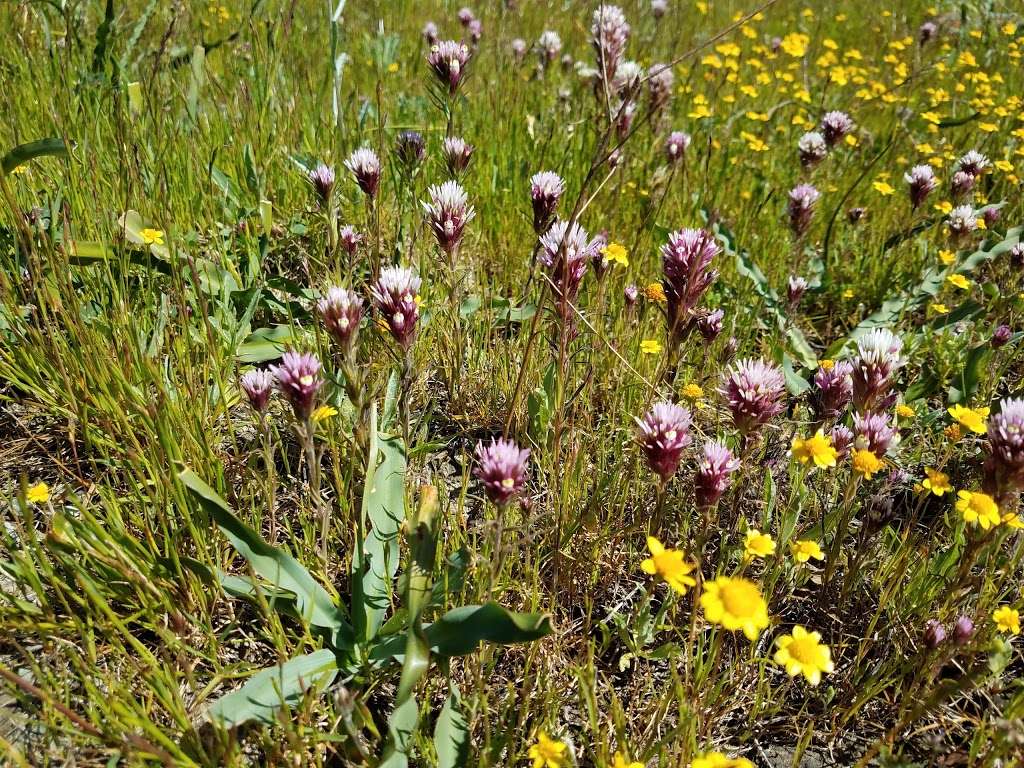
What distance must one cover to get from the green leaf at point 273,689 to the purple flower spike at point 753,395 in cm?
108

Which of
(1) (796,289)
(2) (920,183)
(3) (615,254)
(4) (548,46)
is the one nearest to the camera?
(3) (615,254)

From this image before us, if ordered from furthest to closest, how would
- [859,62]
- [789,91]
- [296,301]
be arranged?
[859,62]
[789,91]
[296,301]

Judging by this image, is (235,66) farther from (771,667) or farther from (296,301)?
(771,667)

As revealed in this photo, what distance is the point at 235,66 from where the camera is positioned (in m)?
3.57

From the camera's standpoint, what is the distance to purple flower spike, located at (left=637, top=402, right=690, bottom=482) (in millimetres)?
1575

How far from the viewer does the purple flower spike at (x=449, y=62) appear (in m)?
2.43

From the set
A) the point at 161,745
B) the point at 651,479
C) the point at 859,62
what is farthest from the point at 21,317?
the point at 859,62

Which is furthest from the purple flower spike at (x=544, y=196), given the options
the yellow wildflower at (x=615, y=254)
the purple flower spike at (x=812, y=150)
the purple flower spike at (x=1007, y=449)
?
the purple flower spike at (x=812, y=150)

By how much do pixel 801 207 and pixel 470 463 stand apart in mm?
1656

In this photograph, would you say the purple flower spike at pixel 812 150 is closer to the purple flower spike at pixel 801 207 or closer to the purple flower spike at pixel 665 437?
the purple flower spike at pixel 801 207

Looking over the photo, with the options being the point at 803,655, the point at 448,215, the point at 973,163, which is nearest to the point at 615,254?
the point at 448,215

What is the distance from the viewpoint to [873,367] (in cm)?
184

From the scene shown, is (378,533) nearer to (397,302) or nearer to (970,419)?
(397,302)

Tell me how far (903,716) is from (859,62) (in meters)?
5.91
